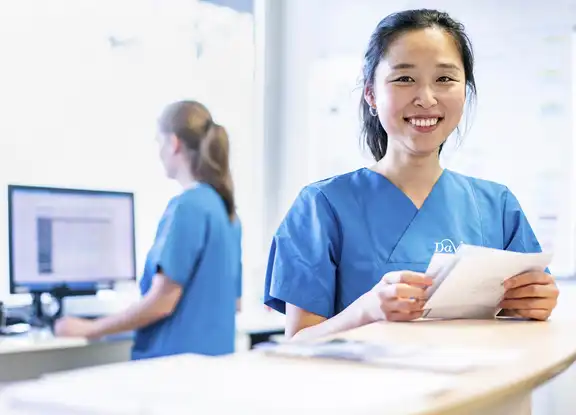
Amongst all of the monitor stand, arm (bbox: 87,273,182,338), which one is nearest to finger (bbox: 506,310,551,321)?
the monitor stand

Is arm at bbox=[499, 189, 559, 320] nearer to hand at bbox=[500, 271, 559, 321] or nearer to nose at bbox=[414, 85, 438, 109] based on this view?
hand at bbox=[500, 271, 559, 321]

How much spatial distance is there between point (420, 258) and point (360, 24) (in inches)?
73.3

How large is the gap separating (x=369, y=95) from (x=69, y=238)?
1.34m

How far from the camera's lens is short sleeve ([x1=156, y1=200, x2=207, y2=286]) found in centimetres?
297

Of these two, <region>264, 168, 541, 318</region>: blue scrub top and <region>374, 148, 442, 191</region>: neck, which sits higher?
<region>374, 148, 442, 191</region>: neck

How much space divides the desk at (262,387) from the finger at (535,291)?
0.42 meters

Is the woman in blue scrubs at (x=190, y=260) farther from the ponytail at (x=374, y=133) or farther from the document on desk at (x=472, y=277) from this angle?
the document on desk at (x=472, y=277)

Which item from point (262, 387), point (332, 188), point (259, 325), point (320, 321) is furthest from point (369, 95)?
point (259, 325)

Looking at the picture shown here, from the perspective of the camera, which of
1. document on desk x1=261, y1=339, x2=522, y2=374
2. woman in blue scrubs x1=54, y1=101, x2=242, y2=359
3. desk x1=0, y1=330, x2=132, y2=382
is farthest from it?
woman in blue scrubs x1=54, y1=101, x2=242, y2=359

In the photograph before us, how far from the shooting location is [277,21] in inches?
138

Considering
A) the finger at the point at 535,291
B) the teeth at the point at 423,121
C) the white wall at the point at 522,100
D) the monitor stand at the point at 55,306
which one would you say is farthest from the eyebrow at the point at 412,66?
the monitor stand at the point at 55,306

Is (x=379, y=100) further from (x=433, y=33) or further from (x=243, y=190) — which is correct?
(x=243, y=190)

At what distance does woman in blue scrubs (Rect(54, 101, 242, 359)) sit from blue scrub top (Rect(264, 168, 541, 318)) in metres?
1.46

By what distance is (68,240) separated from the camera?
260cm
